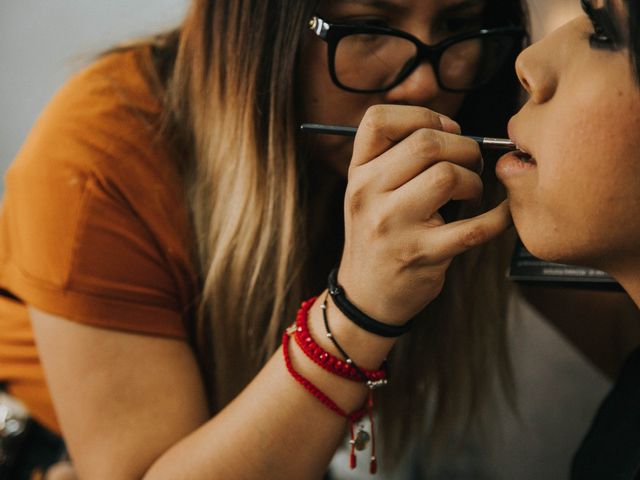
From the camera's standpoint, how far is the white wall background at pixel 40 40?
168 cm

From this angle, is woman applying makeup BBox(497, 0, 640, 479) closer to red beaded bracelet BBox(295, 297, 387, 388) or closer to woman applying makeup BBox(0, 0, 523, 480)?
woman applying makeup BBox(0, 0, 523, 480)

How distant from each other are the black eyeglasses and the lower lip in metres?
0.24

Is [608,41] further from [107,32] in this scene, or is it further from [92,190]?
[107,32]

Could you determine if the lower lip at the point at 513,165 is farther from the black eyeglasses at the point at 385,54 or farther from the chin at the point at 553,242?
the black eyeglasses at the point at 385,54

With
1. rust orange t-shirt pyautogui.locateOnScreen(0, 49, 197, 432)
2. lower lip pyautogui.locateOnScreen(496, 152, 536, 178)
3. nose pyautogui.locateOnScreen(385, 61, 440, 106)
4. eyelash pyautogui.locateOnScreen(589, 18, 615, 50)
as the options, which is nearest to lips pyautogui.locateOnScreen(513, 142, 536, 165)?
lower lip pyautogui.locateOnScreen(496, 152, 536, 178)

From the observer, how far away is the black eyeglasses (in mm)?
896

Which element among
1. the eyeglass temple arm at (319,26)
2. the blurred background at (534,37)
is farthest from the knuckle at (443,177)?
the blurred background at (534,37)

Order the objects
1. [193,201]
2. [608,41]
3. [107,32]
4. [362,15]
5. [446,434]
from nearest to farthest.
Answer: [608,41] < [362,15] < [193,201] < [446,434] < [107,32]

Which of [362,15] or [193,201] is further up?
[362,15]

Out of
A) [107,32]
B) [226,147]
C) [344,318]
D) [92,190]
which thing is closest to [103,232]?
[92,190]

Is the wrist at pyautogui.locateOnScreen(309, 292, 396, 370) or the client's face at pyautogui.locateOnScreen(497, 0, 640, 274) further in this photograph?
the wrist at pyautogui.locateOnScreen(309, 292, 396, 370)

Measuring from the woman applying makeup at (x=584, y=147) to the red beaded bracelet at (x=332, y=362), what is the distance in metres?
0.23

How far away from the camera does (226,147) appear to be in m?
0.99

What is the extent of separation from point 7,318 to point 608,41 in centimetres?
85
